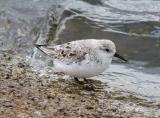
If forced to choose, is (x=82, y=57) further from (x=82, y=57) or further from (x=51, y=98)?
(x=51, y=98)

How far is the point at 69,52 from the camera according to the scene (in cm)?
705

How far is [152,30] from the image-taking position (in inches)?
366

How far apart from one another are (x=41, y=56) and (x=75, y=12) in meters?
2.10

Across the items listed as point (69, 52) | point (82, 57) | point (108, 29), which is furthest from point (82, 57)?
point (108, 29)

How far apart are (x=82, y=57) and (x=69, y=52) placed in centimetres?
30

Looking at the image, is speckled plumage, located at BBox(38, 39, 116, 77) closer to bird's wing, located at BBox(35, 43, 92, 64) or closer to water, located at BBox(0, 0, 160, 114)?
bird's wing, located at BBox(35, 43, 92, 64)

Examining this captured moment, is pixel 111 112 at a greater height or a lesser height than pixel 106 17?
lesser

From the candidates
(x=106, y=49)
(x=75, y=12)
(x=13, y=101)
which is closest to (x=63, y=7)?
(x=75, y=12)

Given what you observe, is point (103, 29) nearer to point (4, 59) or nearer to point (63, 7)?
point (63, 7)

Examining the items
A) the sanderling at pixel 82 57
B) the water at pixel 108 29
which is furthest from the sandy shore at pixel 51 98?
the water at pixel 108 29

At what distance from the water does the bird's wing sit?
0.36m

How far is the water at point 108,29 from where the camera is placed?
7.57 metres

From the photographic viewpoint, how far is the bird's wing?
6.84 m

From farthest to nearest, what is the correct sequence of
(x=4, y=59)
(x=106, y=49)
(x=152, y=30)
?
1. (x=152, y=30)
2. (x=4, y=59)
3. (x=106, y=49)
